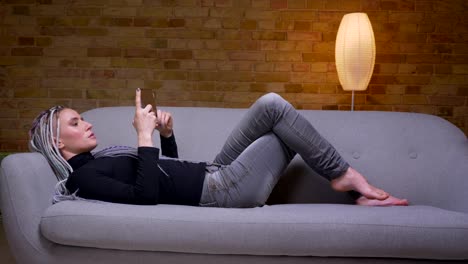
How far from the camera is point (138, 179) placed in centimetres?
210

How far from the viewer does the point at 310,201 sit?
258 cm

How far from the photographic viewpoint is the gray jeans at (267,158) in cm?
224

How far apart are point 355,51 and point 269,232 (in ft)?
6.81

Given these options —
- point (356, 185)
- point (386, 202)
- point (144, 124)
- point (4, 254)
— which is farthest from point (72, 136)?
point (386, 202)

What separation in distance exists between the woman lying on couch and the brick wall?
1.75 metres

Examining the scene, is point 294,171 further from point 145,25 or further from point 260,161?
point 145,25

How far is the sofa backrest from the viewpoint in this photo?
8.41 feet

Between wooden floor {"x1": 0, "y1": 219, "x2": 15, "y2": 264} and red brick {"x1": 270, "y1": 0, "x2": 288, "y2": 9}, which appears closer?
wooden floor {"x1": 0, "y1": 219, "x2": 15, "y2": 264}

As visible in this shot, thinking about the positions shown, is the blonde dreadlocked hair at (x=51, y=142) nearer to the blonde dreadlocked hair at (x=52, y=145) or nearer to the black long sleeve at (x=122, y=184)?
the blonde dreadlocked hair at (x=52, y=145)

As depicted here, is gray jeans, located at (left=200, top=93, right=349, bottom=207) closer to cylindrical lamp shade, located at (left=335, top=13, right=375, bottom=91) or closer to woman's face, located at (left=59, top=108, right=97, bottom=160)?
woman's face, located at (left=59, top=108, right=97, bottom=160)

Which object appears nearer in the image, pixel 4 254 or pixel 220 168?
pixel 220 168

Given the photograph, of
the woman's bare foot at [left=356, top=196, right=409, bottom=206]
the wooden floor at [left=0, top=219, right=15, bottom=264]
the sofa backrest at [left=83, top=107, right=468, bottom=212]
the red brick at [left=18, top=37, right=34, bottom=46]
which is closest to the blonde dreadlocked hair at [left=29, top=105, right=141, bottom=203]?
the sofa backrest at [left=83, top=107, right=468, bottom=212]

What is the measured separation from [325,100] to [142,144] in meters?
2.24

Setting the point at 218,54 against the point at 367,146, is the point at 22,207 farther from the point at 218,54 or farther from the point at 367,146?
the point at 218,54
